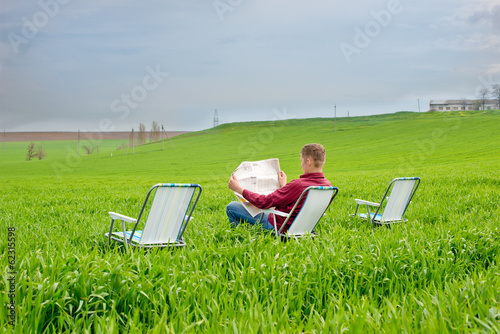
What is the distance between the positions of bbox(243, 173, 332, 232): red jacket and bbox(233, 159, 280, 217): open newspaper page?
11.6 inches

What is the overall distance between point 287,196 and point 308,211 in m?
0.40

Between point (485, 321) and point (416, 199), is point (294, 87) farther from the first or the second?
point (485, 321)

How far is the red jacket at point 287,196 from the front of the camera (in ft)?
20.0

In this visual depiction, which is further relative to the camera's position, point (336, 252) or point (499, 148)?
point (499, 148)

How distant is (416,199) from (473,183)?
473cm

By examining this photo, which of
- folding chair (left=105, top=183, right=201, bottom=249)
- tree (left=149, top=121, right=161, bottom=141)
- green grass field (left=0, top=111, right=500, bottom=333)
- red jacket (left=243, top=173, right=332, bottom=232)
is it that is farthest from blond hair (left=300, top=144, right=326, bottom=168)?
tree (left=149, top=121, right=161, bottom=141)

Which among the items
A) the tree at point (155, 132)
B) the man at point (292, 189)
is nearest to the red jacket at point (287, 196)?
the man at point (292, 189)

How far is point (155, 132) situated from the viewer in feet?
379

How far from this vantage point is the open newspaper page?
659cm

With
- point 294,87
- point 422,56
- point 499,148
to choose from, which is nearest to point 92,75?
point 294,87

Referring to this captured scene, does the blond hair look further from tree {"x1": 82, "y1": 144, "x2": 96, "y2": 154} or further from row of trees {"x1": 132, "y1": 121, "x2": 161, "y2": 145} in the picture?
tree {"x1": 82, "y1": 144, "x2": 96, "y2": 154}

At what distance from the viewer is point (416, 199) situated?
11305mm

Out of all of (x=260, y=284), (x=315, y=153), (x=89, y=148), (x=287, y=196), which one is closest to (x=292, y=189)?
(x=287, y=196)

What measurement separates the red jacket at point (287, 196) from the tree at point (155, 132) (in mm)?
109626
